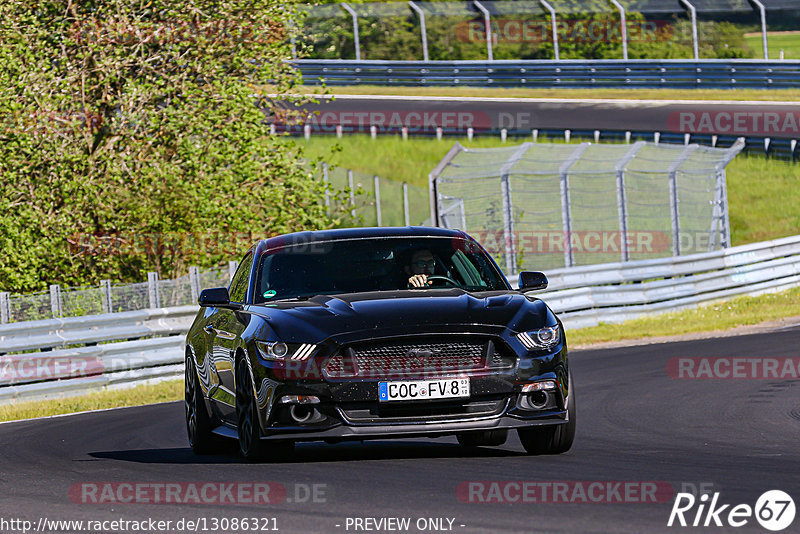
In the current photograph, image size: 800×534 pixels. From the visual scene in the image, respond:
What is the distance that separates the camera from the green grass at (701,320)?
2206 centimetres

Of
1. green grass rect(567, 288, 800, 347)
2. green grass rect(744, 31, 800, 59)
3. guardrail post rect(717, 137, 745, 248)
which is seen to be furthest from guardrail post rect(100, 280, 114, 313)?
green grass rect(744, 31, 800, 59)

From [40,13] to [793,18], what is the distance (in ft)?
113

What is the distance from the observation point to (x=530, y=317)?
8.92 metres

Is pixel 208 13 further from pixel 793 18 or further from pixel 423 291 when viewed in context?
pixel 793 18

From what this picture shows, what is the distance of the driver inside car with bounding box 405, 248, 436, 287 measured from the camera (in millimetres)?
9797

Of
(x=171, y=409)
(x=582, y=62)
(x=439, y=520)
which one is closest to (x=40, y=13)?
(x=171, y=409)

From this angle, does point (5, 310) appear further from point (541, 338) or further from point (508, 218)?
point (541, 338)

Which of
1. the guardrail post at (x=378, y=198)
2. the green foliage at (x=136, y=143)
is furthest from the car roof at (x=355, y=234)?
the guardrail post at (x=378, y=198)

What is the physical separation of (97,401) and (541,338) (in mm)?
9408

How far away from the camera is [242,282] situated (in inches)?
417

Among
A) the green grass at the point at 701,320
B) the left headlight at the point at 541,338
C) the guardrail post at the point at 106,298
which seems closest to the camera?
the left headlight at the point at 541,338

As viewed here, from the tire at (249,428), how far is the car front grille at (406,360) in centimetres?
65

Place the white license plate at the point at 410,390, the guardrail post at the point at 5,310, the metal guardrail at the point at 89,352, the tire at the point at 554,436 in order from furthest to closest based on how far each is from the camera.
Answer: the guardrail post at the point at 5,310 → the metal guardrail at the point at 89,352 → the tire at the point at 554,436 → the white license plate at the point at 410,390

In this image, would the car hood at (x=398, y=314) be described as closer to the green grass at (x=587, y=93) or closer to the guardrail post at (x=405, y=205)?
Result: the guardrail post at (x=405, y=205)
